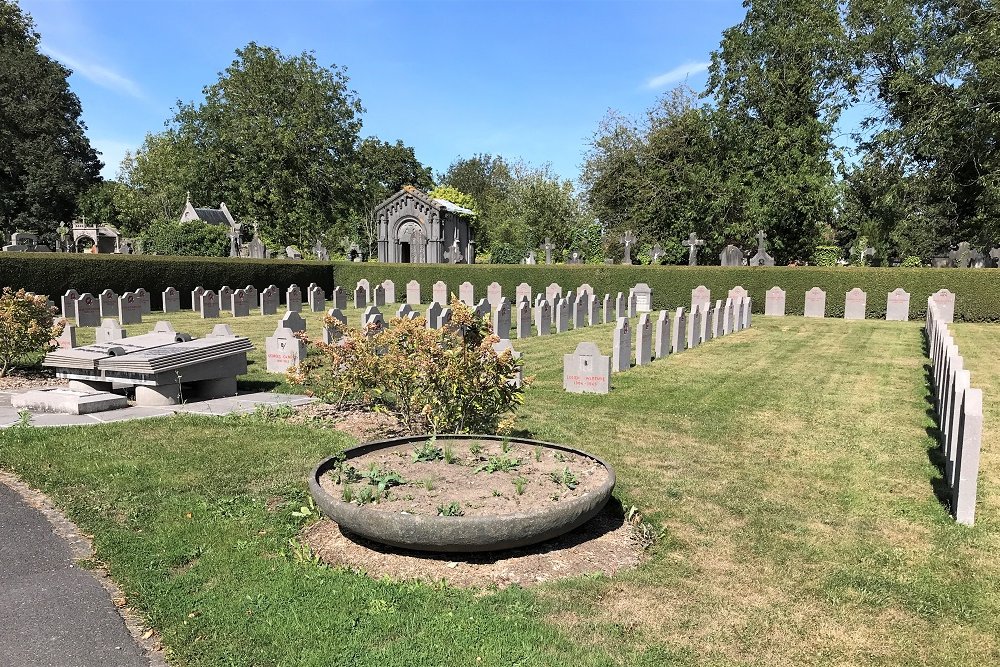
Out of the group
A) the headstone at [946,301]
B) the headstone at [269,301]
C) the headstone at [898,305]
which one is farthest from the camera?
the headstone at [269,301]

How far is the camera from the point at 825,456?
748cm

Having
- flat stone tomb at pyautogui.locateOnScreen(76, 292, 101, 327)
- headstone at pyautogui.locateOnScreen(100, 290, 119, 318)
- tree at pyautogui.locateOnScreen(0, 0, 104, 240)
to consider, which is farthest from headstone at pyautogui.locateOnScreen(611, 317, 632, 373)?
tree at pyautogui.locateOnScreen(0, 0, 104, 240)

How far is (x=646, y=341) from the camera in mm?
13977

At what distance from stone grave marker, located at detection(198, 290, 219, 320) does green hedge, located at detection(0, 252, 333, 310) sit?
4689mm

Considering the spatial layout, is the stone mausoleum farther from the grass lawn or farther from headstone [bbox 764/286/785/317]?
the grass lawn

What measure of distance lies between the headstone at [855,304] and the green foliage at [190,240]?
34.6 m

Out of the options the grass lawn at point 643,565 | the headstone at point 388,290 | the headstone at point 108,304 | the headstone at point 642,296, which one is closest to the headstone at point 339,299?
the headstone at point 388,290

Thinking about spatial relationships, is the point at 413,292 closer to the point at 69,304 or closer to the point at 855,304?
the point at 69,304

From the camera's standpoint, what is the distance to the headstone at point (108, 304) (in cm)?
2169

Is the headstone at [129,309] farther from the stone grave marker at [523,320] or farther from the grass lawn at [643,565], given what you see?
the grass lawn at [643,565]

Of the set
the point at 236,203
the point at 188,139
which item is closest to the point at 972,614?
the point at 236,203

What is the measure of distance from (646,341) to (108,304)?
18097 mm

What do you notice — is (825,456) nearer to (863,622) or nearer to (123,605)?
(863,622)

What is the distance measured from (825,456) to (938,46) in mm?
34285
